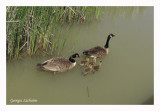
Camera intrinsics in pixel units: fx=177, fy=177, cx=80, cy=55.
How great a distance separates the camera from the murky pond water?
155 inches

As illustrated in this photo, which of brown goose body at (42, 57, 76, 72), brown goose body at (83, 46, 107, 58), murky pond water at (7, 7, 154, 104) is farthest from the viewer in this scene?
brown goose body at (83, 46, 107, 58)

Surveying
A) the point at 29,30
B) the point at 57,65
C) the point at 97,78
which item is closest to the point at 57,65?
the point at 57,65

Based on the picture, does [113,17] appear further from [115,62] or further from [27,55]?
[27,55]

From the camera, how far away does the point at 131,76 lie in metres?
4.49

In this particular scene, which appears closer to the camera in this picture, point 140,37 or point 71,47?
point 71,47

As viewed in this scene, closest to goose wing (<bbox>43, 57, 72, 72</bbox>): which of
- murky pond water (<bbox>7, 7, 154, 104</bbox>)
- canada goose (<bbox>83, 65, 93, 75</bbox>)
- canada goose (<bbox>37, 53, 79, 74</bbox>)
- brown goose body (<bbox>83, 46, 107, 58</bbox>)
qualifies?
canada goose (<bbox>37, 53, 79, 74</bbox>)

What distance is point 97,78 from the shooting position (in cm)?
432

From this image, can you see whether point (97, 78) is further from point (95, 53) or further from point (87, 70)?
point (95, 53)

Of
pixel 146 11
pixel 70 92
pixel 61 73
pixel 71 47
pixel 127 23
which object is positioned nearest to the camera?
pixel 70 92

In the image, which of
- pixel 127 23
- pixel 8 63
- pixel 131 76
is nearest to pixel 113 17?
pixel 127 23

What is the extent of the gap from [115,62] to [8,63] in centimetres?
282

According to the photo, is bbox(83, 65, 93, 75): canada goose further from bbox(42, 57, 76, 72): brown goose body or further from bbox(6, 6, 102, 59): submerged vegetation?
bbox(6, 6, 102, 59): submerged vegetation

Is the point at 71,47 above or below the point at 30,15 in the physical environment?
below

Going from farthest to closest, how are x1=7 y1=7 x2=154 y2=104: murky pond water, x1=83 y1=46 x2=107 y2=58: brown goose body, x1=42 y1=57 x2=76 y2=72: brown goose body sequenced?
x1=83 y1=46 x2=107 y2=58: brown goose body < x1=42 y1=57 x2=76 y2=72: brown goose body < x1=7 y1=7 x2=154 y2=104: murky pond water
